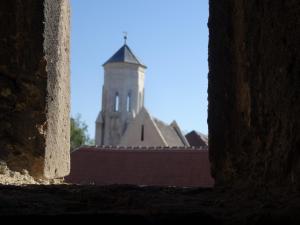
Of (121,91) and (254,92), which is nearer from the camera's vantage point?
(254,92)

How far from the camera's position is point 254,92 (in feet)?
9.81

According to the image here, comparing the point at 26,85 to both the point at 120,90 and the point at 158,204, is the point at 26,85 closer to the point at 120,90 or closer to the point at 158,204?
the point at 158,204

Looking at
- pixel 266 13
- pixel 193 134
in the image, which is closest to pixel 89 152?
pixel 193 134

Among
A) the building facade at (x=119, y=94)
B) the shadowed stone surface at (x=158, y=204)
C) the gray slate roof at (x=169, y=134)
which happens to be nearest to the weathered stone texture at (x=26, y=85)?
the shadowed stone surface at (x=158, y=204)

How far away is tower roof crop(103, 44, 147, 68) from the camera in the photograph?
5500 cm

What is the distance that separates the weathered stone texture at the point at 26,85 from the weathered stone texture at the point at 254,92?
1388 millimetres

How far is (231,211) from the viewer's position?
235 cm

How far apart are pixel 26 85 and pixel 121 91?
50.0 m

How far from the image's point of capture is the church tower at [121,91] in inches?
2122

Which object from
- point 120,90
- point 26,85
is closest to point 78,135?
point 120,90

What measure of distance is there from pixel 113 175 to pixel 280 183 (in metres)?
15.7

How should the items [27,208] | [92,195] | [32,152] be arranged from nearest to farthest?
1. [27,208]
2. [92,195]
3. [32,152]

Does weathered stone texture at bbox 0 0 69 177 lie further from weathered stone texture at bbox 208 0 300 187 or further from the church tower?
the church tower

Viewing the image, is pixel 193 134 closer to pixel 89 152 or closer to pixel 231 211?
pixel 89 152
